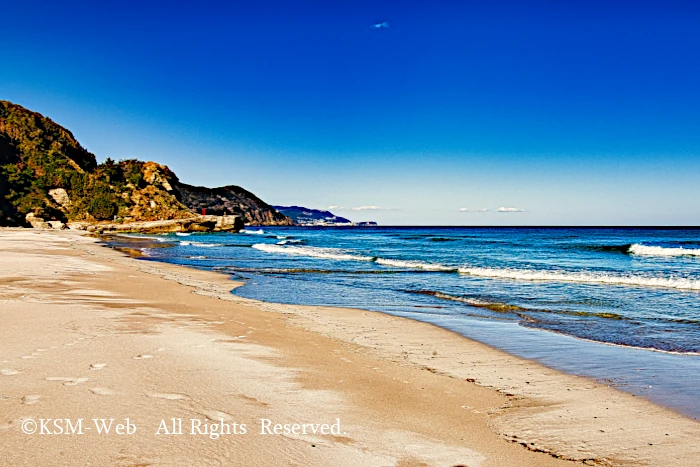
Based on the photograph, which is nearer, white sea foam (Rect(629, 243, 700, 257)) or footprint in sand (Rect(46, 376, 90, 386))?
footprint in sand (Rect(46, 376, 90, 386))

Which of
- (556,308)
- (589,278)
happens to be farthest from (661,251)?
(556,308)

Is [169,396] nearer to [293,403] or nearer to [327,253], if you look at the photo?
[293,403]

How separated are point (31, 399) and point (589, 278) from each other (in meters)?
21.0

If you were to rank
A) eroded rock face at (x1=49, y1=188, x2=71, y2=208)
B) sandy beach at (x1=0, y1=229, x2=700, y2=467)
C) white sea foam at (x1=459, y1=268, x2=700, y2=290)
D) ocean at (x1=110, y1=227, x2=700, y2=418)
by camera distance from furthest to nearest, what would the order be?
1. eroded rock face at (x1=49, y1=188, x2=71, y2=208)
2. white sea foam at (x1=459, y1=268, x2=700, y2=290)
3. ocean at (x1=110, y1=227, x2=700, y2=418)
4. sandy beach at (x1=0, y1=229, x2=700, y2=467)

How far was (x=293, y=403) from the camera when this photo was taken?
14.6ft

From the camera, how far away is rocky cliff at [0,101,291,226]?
96.2m

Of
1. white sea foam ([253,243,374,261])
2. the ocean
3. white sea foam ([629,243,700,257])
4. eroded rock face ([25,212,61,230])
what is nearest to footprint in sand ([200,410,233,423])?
the ocean

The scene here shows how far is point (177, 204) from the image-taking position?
11769 centimetres

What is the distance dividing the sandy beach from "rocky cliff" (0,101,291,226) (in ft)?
305

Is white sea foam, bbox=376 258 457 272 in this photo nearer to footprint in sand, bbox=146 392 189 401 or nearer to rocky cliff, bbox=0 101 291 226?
footprint in sand, bbox=146 392 189 401

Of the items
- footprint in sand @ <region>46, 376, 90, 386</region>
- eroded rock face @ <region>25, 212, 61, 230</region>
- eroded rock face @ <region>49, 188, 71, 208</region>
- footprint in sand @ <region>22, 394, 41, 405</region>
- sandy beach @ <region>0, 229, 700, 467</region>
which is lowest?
sandy beach @ <region>0, 229, 700, 467</region>

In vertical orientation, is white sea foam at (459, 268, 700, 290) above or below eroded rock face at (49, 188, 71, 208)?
below

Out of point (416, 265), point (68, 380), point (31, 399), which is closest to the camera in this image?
point (31, 399)

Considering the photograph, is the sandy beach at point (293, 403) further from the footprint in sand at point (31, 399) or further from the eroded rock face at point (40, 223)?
the eroded rock face at point (40, 223)
